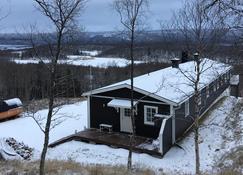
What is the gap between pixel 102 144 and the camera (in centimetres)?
1748

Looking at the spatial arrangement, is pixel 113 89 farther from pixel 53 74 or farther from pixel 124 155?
pixel 53 74

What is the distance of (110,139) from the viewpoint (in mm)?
17656

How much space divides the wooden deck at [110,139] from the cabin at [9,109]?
23.6ft

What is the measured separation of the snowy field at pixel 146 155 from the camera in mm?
15098

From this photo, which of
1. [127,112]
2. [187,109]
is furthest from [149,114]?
[187,109]

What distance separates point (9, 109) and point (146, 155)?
12.1 m

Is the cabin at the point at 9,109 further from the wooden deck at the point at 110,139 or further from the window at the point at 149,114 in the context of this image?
the window at the point at 149,114

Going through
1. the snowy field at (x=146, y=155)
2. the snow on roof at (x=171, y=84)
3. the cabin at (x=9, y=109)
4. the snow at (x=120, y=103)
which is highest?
the snow on roof at (x=171, y=84)

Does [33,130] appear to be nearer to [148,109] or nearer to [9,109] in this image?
[9,109]

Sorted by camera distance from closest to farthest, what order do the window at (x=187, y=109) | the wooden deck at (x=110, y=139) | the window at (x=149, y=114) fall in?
1. the wooden deck at (x=110, y=139)
2. the window at (x=149, y=114)
3. the window at (x=187, y=109)

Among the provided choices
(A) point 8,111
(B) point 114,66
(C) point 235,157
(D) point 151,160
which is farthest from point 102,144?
(B) point 114,66

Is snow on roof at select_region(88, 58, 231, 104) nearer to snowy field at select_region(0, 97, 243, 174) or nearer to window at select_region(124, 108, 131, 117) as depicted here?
window at select_region(124, 108, 131, 117)

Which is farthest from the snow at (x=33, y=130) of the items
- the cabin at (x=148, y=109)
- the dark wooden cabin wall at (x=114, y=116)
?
the cabin at (x=148, y=109)

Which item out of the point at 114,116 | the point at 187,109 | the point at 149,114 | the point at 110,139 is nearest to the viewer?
the point at 110,139
